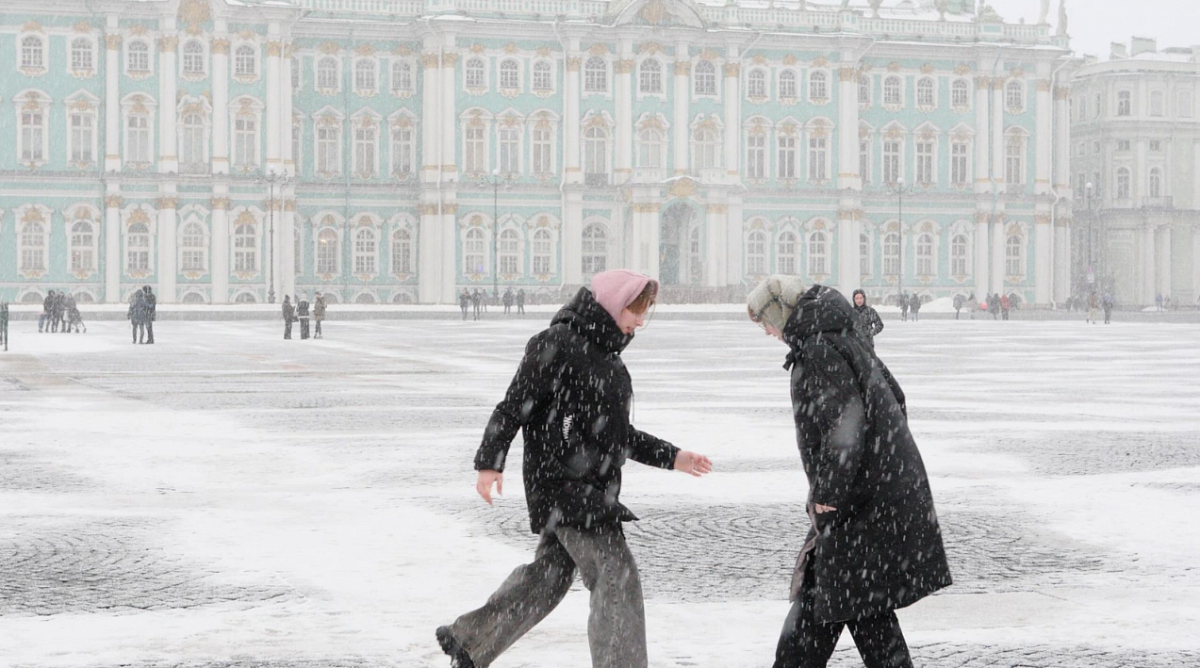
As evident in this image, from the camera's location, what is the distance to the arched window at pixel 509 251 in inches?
2638

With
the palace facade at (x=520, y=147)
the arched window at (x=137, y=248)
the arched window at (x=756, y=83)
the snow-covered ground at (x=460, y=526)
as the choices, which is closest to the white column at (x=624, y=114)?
the palace facade at (x=520, y=147)

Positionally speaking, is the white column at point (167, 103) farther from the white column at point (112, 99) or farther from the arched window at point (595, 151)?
the arched window at point (595, 151)

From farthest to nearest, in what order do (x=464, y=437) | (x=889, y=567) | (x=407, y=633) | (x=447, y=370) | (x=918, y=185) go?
1. (x=918, y=185)
2. (x=447, y=370)
3. (x=464, y=437)
4. (x=407, y=633)
5. (x=889, y=567)

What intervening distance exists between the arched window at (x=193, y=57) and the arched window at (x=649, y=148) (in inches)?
674

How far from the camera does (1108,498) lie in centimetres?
1042

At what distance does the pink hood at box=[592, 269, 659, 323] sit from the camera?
16.9 feet

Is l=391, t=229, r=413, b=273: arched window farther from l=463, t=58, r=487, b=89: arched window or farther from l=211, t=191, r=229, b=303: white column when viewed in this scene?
l=211, t=191, r=229, b=303: white column

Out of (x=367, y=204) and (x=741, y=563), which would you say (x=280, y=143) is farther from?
(x=741, y=563)

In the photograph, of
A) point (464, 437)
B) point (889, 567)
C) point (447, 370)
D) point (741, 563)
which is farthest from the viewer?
point (447, 370)

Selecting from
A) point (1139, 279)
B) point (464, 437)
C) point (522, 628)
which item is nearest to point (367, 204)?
point (1139, 279)

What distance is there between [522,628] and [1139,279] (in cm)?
8182

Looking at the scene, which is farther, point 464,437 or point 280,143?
point 280,143

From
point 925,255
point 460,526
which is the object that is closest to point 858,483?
point 460,526

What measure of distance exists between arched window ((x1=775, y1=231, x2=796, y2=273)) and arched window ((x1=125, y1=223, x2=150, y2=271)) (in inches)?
991
